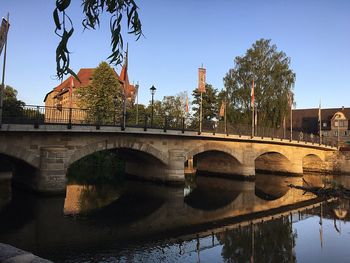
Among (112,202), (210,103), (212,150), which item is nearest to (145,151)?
(112,202)

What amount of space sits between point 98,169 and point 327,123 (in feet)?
171

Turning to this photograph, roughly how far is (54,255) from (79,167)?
2591 centimetres

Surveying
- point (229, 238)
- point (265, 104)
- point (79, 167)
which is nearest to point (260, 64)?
point (265, 104)

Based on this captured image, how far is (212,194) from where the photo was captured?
2355 cm

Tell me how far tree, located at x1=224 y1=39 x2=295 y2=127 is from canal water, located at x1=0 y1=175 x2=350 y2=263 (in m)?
19.9

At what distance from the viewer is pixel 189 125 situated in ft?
104

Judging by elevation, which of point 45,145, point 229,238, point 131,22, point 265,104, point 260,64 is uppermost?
point 260,64

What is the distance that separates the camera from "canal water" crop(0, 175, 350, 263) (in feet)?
36.3

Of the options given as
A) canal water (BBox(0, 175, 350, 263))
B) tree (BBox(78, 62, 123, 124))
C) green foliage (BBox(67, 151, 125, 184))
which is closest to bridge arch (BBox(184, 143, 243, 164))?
canal water (BBox(0, 175, 350, 263))

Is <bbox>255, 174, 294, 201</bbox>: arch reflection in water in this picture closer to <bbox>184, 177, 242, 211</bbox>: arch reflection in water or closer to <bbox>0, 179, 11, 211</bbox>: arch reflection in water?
<bbox>184, 177, 242, 211</bbox>: arch reflection in water

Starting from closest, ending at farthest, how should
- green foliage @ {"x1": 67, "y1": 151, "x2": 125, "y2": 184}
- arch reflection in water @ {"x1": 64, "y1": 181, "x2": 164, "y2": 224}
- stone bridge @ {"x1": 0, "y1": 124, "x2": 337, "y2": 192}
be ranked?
arch reflection in water @ {"x1": 64, "y1": 181, "x2": 164, "y2": 224} → stone bridge @ {"x1": 0, "y1": 124, "x2": 337, "y2": 192} → green foliage @ {"x1": 67, "y1": 151, "x2": 125, "y2": 184}

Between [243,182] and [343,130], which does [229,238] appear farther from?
[343,130]

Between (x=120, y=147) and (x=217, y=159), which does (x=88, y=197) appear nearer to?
(x=120, y=147)

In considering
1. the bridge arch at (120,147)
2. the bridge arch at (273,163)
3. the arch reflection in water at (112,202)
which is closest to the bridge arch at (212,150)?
the bridge arch at (120,147)
